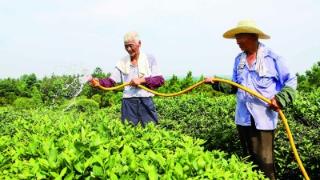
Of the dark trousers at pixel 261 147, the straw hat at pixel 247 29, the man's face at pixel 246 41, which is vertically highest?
the straw hat at pixel 247 29

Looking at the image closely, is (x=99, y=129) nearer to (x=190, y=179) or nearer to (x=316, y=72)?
(x=190, y=179)

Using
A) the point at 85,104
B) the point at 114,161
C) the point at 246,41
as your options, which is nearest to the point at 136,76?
the point at 246,41

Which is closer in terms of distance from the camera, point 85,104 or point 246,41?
point 246,41

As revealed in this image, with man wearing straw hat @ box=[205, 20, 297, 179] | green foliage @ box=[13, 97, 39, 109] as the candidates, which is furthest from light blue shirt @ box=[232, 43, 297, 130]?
green foliage @ box=[13, 97, 39, 109]

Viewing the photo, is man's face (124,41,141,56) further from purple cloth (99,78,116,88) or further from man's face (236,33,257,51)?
man's face (236,33,257,51)

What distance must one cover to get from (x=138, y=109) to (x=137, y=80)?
44 centimetres

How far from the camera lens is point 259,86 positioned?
17.3 ft

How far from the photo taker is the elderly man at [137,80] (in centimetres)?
630

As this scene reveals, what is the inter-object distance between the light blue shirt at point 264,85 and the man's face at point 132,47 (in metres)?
1.35

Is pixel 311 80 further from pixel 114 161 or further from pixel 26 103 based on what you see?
pixel 114 161

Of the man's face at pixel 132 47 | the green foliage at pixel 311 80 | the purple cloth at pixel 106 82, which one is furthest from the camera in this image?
the green foliage at pixel 311 80

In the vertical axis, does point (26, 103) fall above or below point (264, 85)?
below

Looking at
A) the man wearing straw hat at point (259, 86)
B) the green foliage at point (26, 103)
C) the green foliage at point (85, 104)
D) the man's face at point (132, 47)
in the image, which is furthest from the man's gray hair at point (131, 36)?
the green foliage at point (26, 103)

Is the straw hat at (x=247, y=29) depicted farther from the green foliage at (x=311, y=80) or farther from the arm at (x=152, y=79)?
the green foliage at (x=311, y=80)
